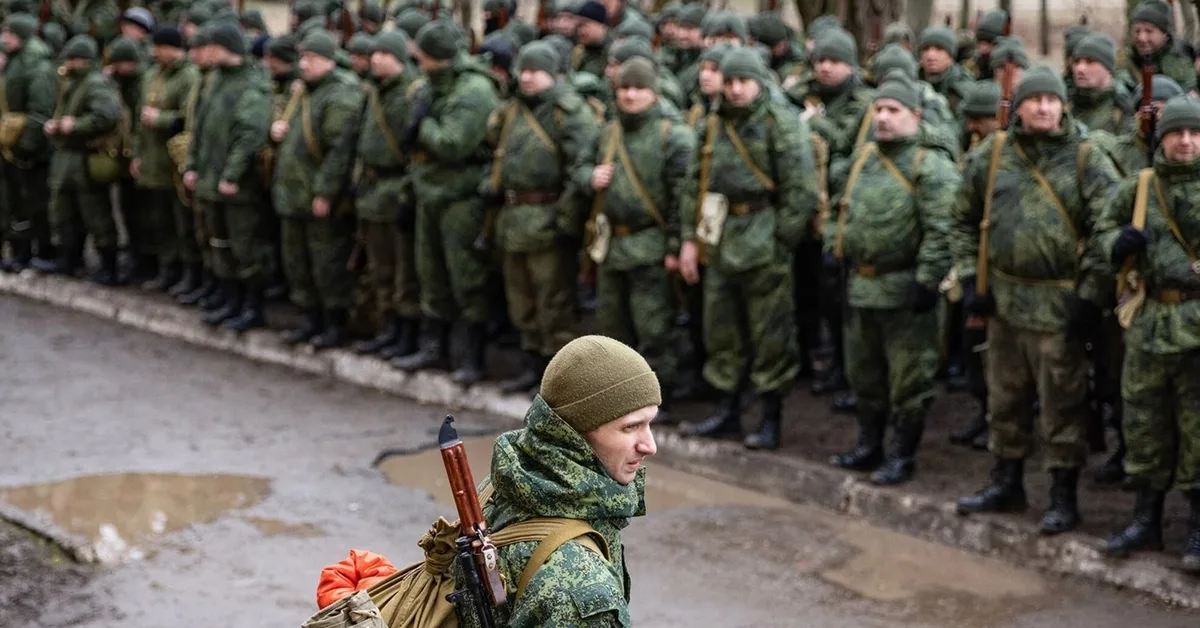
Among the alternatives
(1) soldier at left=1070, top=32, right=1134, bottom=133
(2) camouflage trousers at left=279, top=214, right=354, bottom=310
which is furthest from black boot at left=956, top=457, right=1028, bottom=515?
(2) camouflage trousers at left=279, top=214, right=354, bottom=310

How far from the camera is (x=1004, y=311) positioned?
8.16 m

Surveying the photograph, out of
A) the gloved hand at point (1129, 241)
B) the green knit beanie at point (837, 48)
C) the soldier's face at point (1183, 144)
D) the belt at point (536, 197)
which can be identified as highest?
the soldier's face at point (1183, 144)

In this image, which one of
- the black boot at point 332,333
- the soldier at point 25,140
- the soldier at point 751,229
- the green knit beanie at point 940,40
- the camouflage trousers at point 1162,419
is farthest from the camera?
the soldier at point 25,140

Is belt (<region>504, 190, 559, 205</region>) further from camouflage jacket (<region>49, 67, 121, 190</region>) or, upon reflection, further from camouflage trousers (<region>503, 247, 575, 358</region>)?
camouflage jacket (<region>49, 67, 121, 190</region>)

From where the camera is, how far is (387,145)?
11.5m

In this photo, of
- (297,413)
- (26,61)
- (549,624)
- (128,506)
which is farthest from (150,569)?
(26,61)

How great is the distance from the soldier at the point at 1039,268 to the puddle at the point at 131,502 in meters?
Answer: 4.00

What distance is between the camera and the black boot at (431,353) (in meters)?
11.8

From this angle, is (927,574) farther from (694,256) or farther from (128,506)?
(128,506)

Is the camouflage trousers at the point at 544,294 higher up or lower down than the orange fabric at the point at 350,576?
lower down

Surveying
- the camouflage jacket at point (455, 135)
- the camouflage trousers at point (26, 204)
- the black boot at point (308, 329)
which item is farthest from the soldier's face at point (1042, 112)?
the camouflage trousers at point (26, 204)

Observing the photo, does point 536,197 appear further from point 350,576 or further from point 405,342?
point 350,576

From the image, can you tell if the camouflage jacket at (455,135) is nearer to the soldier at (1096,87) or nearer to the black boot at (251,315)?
the black boot at (251,315)

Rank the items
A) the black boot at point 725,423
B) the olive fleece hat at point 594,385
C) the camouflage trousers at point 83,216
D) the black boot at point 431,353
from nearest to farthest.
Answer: the olive fleece hat at point 594,385 → the black boot at point 725,423 → the black boot at point 431,353 → the camouflage trousers at point 83,216
